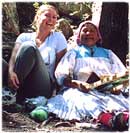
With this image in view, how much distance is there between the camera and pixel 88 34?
3.27 metres

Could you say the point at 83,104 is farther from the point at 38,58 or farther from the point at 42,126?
the point at 38,58

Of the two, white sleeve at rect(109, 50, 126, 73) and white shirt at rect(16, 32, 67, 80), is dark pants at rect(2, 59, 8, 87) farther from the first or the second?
white sleeve at rect(109, 50, 126, 73)

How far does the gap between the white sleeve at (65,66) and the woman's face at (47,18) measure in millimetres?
248

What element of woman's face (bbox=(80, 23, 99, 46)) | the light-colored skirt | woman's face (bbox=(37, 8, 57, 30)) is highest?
woman's face (bbox=(37, 8, 57, 30))

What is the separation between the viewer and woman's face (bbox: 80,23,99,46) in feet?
10.7

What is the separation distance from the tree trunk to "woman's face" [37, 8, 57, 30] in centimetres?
49

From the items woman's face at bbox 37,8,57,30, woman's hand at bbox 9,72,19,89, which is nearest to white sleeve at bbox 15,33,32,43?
woman's face at bbox 37,8,57,30

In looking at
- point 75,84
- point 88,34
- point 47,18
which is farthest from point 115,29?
point 75,84

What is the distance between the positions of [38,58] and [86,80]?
1.13 ft

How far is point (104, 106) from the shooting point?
120 inches

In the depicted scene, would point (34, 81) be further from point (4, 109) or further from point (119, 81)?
point (119, 81)

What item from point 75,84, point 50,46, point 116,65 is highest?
point 50,46

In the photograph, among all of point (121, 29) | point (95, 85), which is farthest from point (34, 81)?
point (121, 29)

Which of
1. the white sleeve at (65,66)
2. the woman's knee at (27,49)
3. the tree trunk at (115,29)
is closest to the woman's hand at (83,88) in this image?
the white sleeve at (65,66)
